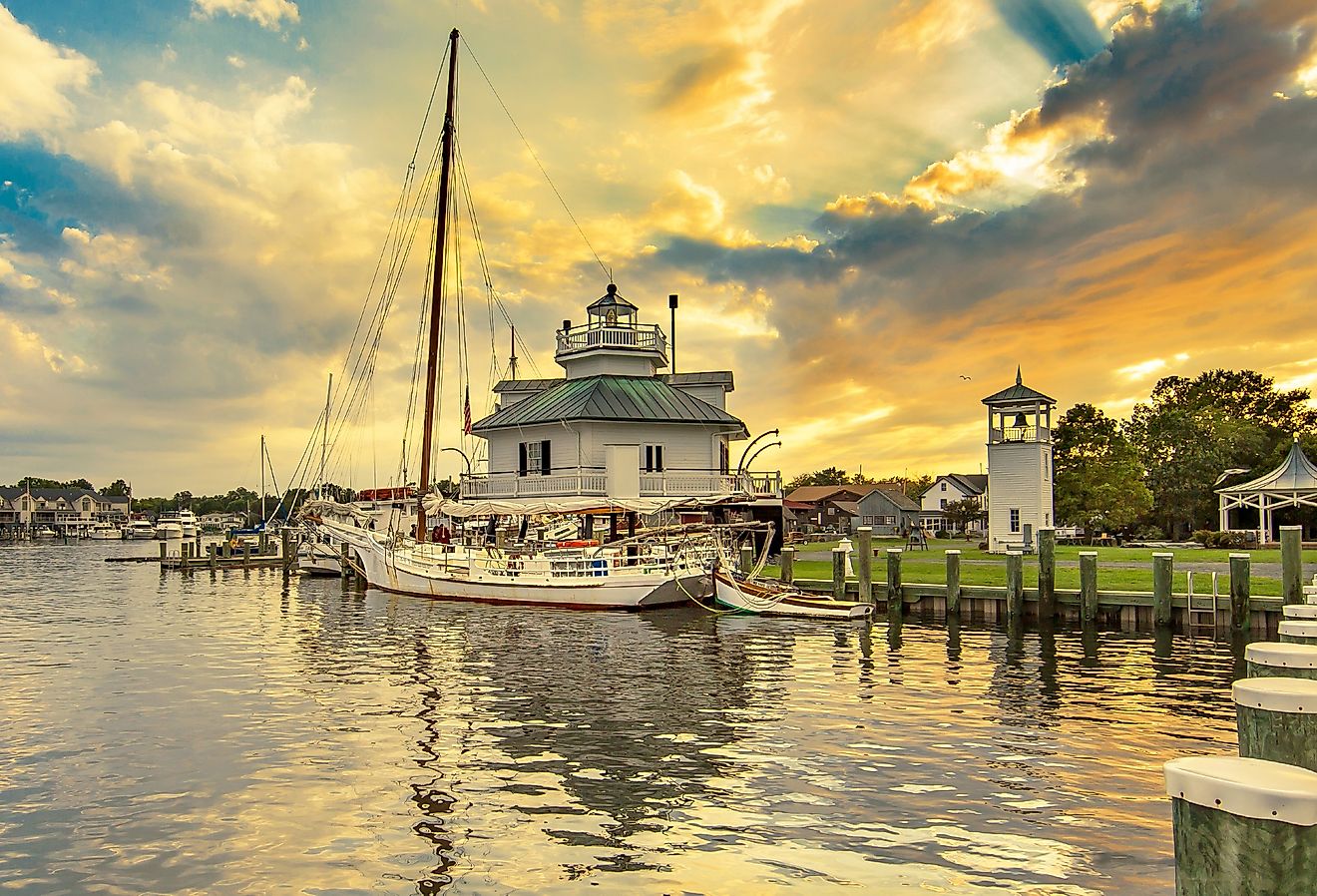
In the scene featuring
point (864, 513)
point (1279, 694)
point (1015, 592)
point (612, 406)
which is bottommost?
point (1015, 592)

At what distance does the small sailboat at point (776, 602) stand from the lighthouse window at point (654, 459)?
17.3 metres

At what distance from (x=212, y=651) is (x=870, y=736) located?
1982 cm

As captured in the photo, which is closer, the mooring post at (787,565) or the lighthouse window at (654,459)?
the mooring post at (787,565)

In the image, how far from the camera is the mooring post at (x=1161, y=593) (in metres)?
28.0

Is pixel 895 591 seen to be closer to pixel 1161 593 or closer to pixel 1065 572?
pixel 1161 593

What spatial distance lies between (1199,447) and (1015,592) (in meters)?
59.1

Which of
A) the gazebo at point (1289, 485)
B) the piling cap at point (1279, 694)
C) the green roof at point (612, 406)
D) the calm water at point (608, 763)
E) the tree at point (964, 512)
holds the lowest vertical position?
the calm water at point (608, 763)

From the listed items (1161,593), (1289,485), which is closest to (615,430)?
(1161,593)

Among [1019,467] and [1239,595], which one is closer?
[1239,595]

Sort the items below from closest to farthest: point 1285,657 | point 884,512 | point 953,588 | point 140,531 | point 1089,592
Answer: point 1285,657
point 1089,592
point 953,588
point 884,512
point 140,531

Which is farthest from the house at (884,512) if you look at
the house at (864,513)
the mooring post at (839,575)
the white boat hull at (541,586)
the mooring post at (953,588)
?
the mooring post at (953,588)

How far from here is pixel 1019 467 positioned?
5388cm

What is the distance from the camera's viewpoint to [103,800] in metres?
13.0

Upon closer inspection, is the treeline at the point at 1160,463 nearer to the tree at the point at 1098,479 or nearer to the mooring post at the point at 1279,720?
the tree at the point at 1098,479
